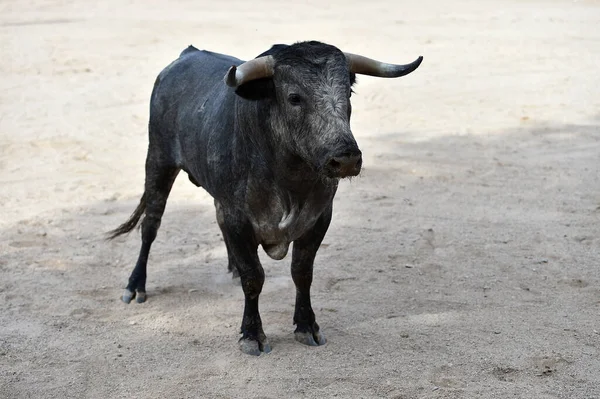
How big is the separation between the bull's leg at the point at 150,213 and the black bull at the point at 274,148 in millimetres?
395

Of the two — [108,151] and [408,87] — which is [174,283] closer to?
[108,151]

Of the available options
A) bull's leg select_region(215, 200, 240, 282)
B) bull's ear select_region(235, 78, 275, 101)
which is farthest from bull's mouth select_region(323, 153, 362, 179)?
bull's leg select_region(215, 200, 240, 282)

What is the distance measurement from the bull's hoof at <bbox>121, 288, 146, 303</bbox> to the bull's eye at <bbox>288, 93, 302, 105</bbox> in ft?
7.42

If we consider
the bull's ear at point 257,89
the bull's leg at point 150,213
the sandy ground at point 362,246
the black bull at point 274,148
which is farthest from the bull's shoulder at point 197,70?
the sandy ground at point 362,246

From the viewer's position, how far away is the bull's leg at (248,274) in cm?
563

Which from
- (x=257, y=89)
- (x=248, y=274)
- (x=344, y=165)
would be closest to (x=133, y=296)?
(x=248, y=274)

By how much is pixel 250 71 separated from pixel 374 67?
760 mm

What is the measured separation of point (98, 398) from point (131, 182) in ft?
14.8

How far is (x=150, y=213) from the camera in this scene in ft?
22.9

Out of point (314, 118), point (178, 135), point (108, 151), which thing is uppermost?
point (314, 118)

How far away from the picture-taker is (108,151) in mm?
10531

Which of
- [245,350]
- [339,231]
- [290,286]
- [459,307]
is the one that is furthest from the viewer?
[339,231]

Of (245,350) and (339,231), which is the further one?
(339,231)

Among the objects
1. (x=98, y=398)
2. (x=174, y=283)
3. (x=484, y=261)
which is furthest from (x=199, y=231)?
(x=98, y=398)
